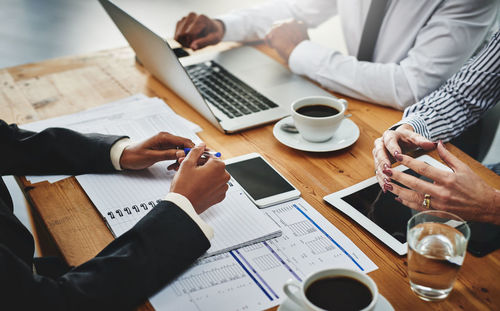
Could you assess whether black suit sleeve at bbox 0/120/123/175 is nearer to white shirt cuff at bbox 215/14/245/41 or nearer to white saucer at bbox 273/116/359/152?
white saucer at bbox 273/116/359/152

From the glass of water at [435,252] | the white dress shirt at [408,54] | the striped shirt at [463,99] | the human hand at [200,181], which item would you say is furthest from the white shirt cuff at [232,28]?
the glass of water at [435,252]

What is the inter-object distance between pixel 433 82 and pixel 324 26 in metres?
2.82

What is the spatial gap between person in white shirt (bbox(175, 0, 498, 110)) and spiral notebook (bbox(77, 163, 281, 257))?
60 centimetres

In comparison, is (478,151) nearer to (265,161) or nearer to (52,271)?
(265,161)

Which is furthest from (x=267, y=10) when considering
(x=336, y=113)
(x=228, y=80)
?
(x=336, y=113)

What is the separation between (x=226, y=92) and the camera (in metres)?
1.46

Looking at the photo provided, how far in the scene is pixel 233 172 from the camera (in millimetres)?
1108

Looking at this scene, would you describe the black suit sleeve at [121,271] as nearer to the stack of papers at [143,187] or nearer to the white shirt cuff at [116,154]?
the stack of papers at [143,187]

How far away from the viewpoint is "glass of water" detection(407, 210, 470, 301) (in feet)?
2.53

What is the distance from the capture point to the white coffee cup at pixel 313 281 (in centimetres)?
68

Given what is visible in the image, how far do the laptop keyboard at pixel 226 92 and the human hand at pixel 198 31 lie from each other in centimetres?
12

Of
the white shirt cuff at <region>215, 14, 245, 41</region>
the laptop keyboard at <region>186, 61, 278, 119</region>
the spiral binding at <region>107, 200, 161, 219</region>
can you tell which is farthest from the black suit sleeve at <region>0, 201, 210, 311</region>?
the white shirt cuff at <region>215, 14, 245, 41</region>

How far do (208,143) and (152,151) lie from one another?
18 centimetres

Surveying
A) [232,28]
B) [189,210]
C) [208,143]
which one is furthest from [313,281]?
[232,28]
